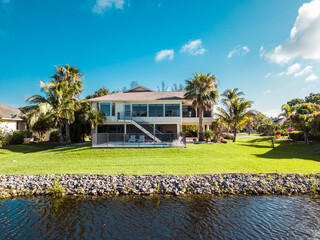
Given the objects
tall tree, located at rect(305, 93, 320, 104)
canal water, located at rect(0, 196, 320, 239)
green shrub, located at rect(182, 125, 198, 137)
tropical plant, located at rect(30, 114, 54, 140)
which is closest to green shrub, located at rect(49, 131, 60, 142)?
tropical plant, located at rect(30, 114, 54, 140)

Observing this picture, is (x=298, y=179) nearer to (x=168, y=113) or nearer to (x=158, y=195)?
(x=158, y=195)

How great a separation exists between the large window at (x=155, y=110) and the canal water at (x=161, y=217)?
50.7 ft

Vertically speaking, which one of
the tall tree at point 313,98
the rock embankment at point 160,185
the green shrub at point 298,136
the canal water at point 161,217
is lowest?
the canal water at point 161,217

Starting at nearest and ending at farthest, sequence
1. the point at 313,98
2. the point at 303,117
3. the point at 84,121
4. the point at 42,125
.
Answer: the point at 84,121, the point at 303,117, the point at 42,125, the point at 313,98

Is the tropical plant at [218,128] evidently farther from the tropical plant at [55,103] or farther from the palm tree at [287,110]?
the tropical plant at [55,103]

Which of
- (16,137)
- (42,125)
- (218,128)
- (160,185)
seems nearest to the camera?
(160,185)

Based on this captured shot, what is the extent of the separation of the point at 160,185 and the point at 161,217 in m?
2.51

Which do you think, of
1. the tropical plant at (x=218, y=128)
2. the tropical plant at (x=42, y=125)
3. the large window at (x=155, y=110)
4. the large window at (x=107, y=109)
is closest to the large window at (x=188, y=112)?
the tropical plant at (x=218, y=128)

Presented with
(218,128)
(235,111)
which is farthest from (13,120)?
(235,111)

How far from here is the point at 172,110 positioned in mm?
22969

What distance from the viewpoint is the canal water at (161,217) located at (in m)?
5.47

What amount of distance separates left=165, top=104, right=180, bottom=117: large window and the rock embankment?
1348 cm

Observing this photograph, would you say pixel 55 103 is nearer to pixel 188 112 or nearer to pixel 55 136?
pixel 55 136

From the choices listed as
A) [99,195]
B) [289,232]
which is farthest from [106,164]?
[289,232]
